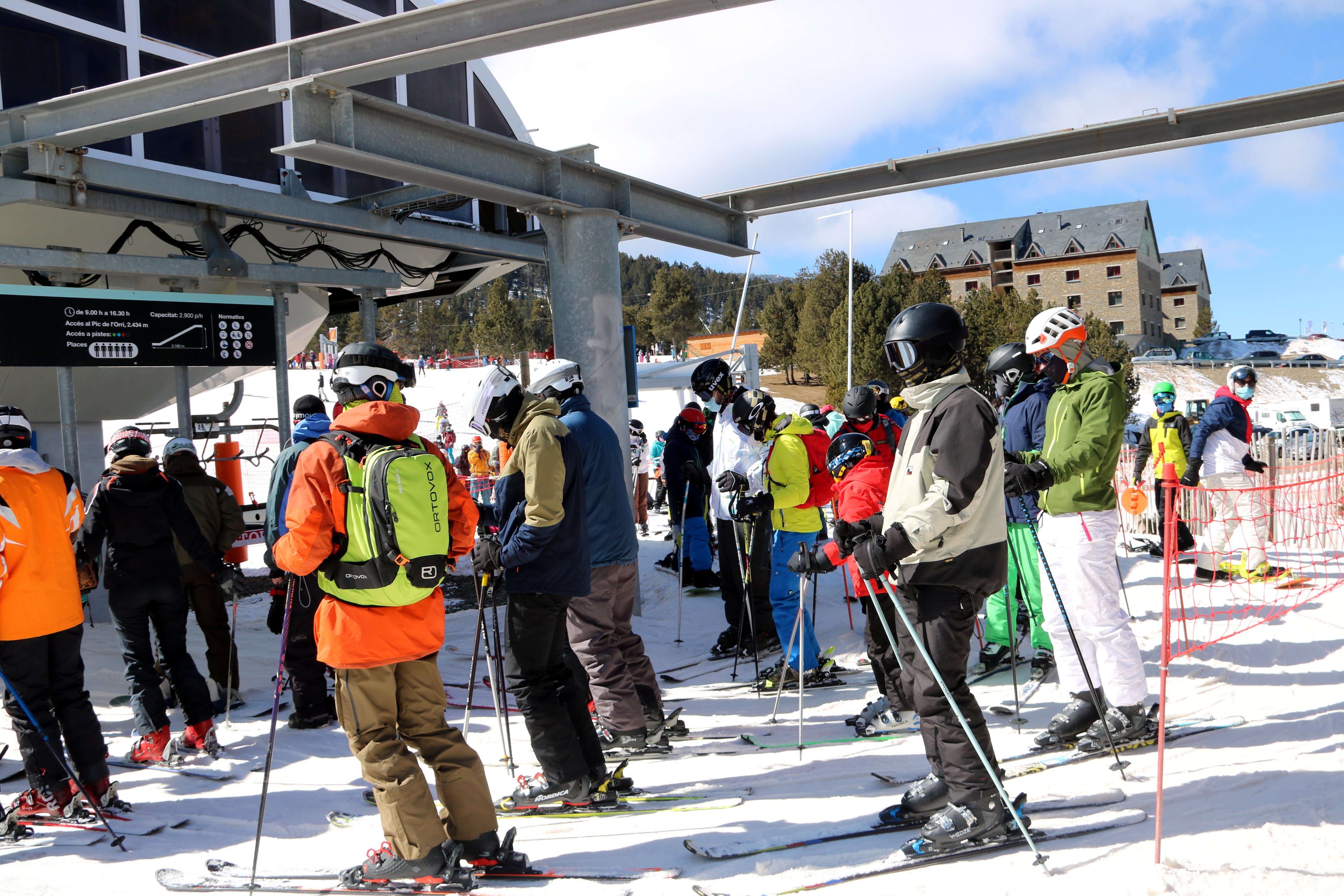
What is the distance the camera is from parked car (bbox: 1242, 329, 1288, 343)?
214 ft

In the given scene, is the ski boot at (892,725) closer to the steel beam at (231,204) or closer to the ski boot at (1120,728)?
the ski boot at (1120,728)

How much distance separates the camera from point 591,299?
25.1ft

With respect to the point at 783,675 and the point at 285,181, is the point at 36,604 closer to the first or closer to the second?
the point at 783,675

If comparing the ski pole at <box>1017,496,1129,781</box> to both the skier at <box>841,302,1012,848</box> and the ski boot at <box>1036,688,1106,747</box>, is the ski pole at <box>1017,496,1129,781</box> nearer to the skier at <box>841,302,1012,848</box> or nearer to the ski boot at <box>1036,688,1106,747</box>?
the ski boot at <box>1036,688,1106,747</box>

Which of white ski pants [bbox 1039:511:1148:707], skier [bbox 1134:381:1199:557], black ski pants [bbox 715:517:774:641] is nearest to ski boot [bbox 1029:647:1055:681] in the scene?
white ski pants [bbox 1039:511:1148:707]

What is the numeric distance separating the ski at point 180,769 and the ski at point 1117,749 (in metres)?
4.16

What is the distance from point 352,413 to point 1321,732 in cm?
479

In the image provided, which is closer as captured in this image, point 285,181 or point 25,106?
point 25,106

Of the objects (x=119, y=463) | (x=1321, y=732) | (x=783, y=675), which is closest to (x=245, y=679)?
(x=119, y=463)

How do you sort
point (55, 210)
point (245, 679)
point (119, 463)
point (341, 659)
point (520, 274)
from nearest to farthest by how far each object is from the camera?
1. point (341, 659)
2. point (119, 463)
3. point (245, 679)
4. point (55, 210)
5. point (520, 274)

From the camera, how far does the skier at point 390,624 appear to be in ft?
10.9

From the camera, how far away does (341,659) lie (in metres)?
3.30

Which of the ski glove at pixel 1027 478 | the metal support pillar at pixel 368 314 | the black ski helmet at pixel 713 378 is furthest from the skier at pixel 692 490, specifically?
the ski glove at pixel 1027 478

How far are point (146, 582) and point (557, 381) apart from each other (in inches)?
112
